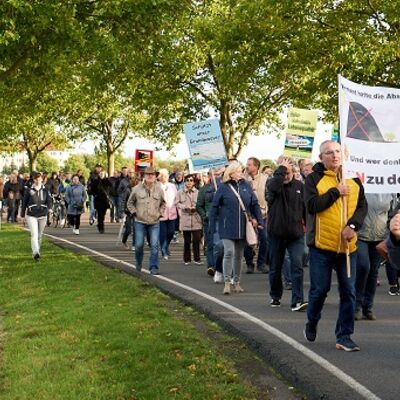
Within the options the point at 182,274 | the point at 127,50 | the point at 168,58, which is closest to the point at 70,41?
the point at 127,50

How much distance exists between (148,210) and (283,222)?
4572 millimetres

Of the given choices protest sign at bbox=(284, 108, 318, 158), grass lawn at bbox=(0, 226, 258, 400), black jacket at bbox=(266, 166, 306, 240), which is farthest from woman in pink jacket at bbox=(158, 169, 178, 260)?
black jacket at bbox=(266, 166, 306, 240)

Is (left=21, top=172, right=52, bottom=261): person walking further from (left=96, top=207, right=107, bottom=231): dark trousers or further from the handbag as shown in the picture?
(left=96, top=207, right=107, bottom=231): dark trousers

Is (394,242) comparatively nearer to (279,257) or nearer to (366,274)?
(366,274)

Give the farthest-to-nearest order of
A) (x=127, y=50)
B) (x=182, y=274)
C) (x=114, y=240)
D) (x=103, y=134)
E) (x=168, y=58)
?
1. (x=103, y=134)
2. (x=168, y=58)
3. (x=114, y=240)
4. (x=127, y=50)
5. (x=182, y=274)

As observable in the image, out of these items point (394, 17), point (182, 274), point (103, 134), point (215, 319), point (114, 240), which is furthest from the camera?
point (103, 134)

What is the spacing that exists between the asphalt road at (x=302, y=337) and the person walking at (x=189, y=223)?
6.57ft

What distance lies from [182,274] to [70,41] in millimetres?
5287

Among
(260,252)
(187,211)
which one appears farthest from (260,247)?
(187,211)

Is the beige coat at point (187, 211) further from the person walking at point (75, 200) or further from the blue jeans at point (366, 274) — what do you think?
the person walking at point (75, 200)

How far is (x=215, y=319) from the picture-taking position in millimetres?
10320

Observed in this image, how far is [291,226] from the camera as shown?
11.1m

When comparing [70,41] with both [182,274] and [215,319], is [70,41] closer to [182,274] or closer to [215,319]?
[182,274]

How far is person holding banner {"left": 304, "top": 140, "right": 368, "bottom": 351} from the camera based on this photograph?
8023mm
